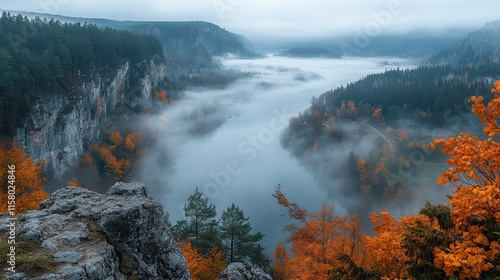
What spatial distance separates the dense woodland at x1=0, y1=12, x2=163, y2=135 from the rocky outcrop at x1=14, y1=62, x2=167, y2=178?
300 centimetres

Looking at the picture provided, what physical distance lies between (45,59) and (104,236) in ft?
298

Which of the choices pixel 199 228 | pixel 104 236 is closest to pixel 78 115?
pixel 199 228

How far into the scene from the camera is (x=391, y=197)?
342ft

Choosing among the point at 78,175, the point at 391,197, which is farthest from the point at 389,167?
the point at 78,175

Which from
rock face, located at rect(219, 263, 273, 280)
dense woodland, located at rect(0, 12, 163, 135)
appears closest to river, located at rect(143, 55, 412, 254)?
dense woodland, located at rect(0, 12, 163, 135)

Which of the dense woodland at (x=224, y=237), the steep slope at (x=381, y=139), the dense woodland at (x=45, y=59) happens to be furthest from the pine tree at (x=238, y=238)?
the steep slope at (x=381, y=139)

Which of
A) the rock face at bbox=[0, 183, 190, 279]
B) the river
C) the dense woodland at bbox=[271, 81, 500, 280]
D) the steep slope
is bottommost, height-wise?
the river

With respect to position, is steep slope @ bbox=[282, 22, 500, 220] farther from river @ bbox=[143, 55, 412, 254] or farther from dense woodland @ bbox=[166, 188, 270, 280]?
dense woodland @ bbox=[166, 188, 270, 280]

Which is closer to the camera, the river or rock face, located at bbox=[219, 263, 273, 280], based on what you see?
rock face, located at bbox=[219, 263, 273, 280]

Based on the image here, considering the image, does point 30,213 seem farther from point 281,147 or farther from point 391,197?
point 281,147

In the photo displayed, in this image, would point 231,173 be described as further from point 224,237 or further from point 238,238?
point 238,238

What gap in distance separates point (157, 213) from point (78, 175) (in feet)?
325

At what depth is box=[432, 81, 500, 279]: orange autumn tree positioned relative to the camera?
750cm

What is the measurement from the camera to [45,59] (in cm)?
8375
